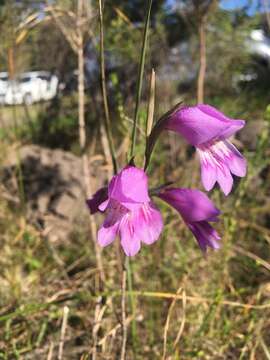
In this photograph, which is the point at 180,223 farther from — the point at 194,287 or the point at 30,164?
the point at 30,164

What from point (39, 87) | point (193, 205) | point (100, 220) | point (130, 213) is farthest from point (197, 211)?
point (39, 87)

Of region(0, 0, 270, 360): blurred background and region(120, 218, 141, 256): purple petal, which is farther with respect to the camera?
region(0, 0, 270, 360): blurred background

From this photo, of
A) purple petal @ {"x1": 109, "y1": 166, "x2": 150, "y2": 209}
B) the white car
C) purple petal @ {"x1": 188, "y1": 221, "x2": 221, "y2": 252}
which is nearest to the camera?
purple petal @ {"x1": 109, "y1": 166, "x2": 150, "y2": 209}

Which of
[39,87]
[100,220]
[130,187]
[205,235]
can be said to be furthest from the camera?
[39,87]

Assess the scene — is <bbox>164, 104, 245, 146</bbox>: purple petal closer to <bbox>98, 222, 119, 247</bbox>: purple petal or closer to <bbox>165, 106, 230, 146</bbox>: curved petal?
<bbox>165, 106, 230, 146</bbox>: curved petal

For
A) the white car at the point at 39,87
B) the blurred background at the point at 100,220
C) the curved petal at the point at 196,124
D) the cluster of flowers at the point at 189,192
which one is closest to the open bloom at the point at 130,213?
the cluster of flowers at the point at 189,192

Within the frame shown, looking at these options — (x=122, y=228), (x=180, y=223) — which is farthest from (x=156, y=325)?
(x=122, y=228)

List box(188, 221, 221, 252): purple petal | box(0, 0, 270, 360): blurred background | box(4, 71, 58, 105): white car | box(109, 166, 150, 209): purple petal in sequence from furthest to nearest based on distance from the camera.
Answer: box(4, 71, 58, 105): white car, box(0, 0, 270, 360): blurred background, box(188, 221, 221, 252): purple petal, box(109, 166, 150, 209): purple petal

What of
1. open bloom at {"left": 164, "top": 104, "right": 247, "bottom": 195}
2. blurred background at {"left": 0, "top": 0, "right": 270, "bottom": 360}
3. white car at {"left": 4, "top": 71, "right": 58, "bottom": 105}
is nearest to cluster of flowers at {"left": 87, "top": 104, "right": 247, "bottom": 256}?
open bloom at {"left": 164, "top": 104, "right": 247, "bottom": 195}

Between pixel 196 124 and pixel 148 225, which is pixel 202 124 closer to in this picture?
pixel 196 124
